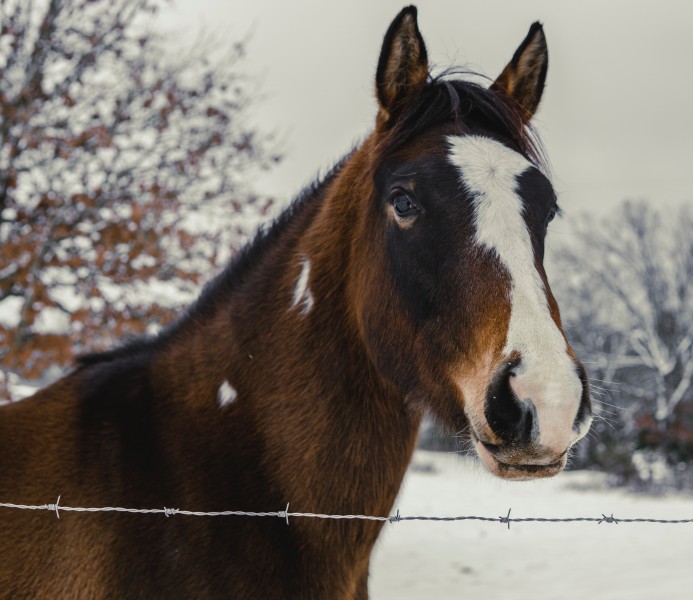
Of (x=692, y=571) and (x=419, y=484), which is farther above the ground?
(x=692, y=571)

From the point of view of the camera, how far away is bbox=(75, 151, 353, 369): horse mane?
2.86 metres

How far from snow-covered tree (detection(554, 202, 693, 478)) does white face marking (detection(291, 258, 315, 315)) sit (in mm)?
24714

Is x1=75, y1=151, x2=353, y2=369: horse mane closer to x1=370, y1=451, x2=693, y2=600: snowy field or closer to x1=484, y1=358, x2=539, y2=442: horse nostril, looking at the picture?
x1=370, y1=451, x2=693, y2=600: snowy field

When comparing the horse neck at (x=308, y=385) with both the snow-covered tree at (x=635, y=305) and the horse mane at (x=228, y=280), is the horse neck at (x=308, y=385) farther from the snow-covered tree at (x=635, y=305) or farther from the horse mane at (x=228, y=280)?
the snow-covered tree at (x=635, y=305)

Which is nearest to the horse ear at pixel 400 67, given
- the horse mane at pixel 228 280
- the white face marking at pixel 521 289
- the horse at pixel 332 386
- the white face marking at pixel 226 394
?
the horse at pixel 332 386

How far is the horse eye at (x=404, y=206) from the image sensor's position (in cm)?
227

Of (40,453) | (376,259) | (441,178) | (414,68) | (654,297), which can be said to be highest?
(414,68)

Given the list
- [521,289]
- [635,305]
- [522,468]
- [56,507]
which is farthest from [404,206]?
[635,305]

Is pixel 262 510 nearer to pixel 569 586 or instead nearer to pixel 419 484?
pixel 569 586

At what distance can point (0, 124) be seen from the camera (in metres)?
6.76

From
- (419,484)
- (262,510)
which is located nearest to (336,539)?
(262,510)

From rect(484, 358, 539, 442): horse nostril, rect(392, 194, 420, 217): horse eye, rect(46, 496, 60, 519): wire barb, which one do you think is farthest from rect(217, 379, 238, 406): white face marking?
rect(484, 358, 539, 442): horse nostril

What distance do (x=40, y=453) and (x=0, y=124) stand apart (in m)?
5.34

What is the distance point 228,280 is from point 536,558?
265 inches
